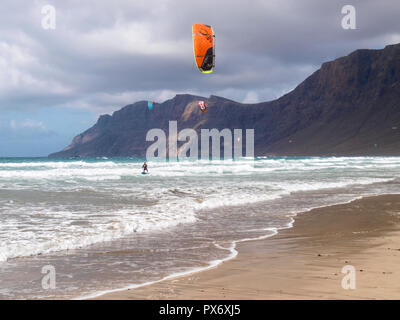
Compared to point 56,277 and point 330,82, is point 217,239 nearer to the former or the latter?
point 56,277

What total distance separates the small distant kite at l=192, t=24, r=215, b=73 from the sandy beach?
26.7ft

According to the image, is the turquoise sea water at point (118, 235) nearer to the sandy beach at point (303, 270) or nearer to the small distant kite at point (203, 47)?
the sandy beach at point (303, 270)

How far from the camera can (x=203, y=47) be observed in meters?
14.6

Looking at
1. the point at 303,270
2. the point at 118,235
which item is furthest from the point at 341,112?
the point at 303,270

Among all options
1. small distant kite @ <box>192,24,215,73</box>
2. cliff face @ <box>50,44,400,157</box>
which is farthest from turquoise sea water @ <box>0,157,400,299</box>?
cliff face @ <box>50,44,400,157</box>

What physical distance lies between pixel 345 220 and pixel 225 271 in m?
5.38

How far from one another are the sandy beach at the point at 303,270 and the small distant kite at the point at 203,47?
8.14m

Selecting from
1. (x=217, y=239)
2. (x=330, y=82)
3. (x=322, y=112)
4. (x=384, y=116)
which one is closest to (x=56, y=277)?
(x=217, y=239)

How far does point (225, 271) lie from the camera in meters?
5.12

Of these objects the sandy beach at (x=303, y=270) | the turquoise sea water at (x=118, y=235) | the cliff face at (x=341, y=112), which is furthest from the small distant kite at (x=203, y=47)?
the cliff face at (x=341, y=112)

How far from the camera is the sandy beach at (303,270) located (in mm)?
4113

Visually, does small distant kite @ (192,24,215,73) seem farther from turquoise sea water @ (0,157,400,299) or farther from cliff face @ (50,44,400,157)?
cliff face @ (50,44,400,157)

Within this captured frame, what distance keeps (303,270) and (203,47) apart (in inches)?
439

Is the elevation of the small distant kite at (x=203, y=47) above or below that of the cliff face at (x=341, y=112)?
below
